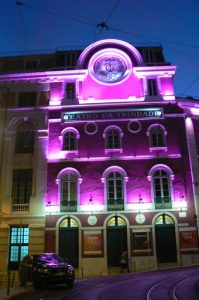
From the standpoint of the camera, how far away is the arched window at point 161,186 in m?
26.7

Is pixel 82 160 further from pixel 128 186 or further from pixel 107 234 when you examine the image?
pixel 107 234

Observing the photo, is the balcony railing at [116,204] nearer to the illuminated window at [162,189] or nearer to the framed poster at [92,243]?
the framed poster at [92,243]

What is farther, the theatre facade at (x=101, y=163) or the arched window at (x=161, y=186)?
the arched window at (x=161, y=186)

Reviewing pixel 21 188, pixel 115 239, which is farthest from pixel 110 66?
pixel 115 239

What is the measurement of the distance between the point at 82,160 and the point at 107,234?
20.5 feet

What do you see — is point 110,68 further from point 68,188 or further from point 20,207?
point 20,207

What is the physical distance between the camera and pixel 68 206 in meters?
26.8

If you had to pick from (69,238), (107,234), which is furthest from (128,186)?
(69,238)

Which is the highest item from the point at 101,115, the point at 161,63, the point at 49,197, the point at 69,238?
the point at 161,63

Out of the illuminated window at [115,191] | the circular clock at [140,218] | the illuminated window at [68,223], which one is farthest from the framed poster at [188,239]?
the illuminated window at [68,223]

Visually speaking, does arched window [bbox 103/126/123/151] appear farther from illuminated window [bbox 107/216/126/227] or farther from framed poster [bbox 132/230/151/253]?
framed poster [bbox 132/230/151/253]

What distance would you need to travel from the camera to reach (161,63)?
1205 inches

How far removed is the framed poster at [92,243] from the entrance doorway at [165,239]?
429 centimetres

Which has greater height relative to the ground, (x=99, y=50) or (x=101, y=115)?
(x=99, y=50)
